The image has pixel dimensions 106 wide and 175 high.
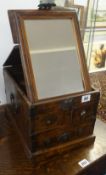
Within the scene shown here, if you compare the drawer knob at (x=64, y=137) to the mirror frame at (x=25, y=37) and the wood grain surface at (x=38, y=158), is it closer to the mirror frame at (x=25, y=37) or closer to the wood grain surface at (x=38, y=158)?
the wood grain surface at (x=38, y=158)

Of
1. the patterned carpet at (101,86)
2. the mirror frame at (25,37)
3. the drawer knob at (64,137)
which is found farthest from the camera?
the patterned carpet at (101,86)

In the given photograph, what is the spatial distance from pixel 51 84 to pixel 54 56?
0.10 meters

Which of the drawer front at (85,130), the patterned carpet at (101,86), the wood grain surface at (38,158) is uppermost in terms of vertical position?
the drawer front at (85,130)

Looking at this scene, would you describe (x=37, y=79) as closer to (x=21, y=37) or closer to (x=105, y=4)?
(x=21, y=37)

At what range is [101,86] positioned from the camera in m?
1.42

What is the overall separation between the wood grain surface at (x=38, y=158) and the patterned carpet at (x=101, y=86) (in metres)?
0.24

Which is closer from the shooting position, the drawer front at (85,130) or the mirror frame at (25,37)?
the mirror frame at (25,37)

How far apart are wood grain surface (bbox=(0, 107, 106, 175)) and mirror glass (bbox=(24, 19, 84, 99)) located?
0.82ft

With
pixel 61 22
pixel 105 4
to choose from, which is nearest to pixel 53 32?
pixel 61 22

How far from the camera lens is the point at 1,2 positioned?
91 centimetres

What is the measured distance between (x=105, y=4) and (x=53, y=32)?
0.99 metres

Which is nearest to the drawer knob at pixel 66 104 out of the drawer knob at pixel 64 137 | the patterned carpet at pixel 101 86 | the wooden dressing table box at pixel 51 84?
the wooden dressing table box at pixel 51 84

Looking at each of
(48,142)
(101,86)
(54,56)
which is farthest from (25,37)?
(101,86)

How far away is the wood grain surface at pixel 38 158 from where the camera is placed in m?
0.72
